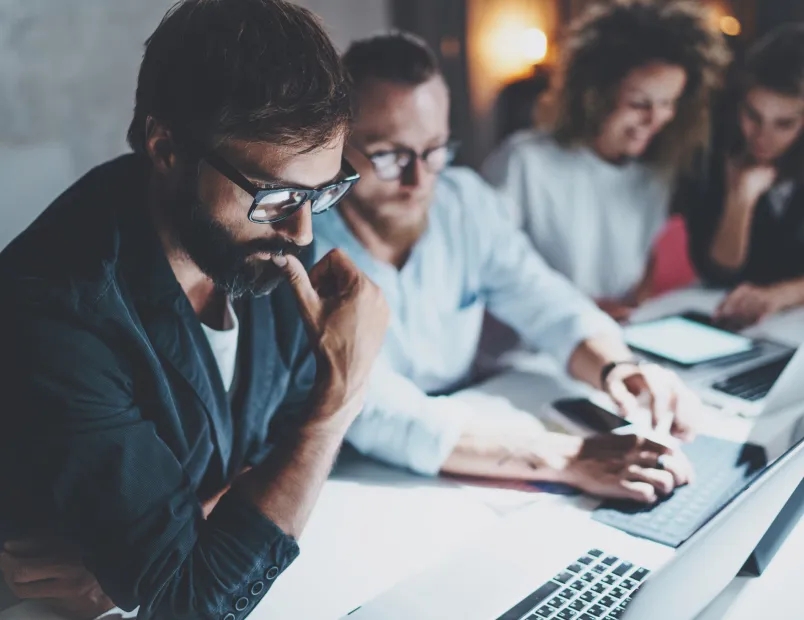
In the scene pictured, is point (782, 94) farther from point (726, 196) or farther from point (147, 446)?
point (147, 446)

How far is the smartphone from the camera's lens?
50.8 inches

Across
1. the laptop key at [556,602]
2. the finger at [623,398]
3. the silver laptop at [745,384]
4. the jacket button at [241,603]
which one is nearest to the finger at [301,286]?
the jacket button at [241,603]

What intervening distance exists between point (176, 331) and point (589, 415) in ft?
2.37

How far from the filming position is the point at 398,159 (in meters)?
1.41

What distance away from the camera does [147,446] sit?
2.86 feet

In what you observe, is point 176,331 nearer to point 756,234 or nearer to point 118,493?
point 118,493

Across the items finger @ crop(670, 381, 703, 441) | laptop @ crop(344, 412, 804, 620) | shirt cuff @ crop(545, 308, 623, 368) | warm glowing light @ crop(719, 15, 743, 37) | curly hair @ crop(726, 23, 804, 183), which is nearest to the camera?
laptop @ crop(344, 412, 804, 620)

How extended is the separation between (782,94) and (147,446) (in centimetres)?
186

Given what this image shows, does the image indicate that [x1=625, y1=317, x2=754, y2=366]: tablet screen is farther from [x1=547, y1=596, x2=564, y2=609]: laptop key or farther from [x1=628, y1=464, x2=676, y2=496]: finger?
[x1=547, y1=596, x2=564, y2=609]: laptop key

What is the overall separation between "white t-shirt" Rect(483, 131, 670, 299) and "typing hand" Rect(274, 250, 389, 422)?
1.11 meters

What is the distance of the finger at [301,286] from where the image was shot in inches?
40.0

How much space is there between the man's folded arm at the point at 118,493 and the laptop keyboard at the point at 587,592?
311 millimetres

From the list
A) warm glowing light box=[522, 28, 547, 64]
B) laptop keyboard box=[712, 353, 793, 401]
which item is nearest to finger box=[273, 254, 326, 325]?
laptop keyboard box=[712, 353, 793, 401]

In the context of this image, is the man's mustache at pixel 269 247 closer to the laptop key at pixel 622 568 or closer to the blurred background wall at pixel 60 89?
the blurred background wall at pixel 60 89
